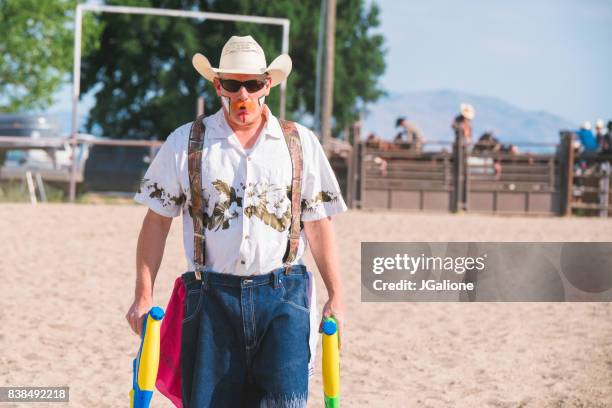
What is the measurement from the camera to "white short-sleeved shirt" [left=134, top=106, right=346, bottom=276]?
136 inches

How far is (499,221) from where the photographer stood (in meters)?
18.7

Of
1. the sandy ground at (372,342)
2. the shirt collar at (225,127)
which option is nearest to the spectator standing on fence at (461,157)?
the sandy ground at (372,342)

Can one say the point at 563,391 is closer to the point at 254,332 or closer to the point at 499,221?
the point at 254,332

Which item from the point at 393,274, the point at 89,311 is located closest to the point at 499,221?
the point at 393,274

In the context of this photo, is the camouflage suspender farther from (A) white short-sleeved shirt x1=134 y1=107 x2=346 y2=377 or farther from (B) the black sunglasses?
(B) the black sunglasses

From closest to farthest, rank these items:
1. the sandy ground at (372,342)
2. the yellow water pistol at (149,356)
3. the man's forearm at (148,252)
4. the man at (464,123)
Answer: the yellow water pistol at (149,356), the man's forearm at (148,252), the sandy ground at (372,342), the man at (464,123)

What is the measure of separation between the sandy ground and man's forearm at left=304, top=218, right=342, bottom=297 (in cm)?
236

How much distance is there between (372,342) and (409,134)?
14.6 m

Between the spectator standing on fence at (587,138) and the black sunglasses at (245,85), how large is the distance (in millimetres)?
18481

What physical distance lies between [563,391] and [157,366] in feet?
11.7

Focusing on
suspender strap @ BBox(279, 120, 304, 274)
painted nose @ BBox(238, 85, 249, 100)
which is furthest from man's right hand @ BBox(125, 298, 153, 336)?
painted nose @ BBox(238, 85, 249, 100)

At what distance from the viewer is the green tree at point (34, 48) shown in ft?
118

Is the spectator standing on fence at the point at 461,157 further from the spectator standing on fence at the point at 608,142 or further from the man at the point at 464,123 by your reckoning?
the spectator standing on fence at the point at 608,142

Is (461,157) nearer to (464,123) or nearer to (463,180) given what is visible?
(463,180)
